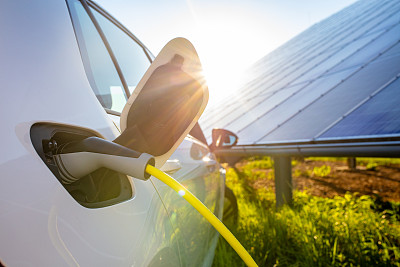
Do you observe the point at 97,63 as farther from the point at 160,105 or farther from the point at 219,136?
the point at 219,136

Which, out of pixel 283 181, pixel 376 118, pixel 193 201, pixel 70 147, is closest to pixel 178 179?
pixel 193 201

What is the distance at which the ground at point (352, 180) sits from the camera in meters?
4.38

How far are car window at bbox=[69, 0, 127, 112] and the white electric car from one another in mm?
264

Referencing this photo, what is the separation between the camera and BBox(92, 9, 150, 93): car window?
1.36m

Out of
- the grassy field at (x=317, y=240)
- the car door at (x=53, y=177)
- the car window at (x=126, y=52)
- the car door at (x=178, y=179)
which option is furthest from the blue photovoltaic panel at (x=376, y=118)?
the car door at (x=53, y=177)

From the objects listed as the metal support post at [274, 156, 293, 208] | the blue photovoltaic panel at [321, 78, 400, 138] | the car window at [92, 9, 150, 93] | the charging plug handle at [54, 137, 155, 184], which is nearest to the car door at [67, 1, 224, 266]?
the car window at [92, 9, 150, 93]

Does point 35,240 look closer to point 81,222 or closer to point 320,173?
point 81,222

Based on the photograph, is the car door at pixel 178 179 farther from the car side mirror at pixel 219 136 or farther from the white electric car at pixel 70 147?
the car side mirror at pixel 219 136

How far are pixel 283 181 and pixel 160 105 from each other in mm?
3254

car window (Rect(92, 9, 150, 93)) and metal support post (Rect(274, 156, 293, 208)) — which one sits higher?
car window (Rect(92, 9, 150, 93))

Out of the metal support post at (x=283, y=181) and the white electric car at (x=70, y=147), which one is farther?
the metal support post at (x=283, y=181)

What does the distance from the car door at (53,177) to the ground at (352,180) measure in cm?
415

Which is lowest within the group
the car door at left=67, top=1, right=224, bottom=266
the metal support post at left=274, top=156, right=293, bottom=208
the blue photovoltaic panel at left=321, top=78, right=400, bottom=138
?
the metal support post at left=274, top=156, right=293, bottom=208

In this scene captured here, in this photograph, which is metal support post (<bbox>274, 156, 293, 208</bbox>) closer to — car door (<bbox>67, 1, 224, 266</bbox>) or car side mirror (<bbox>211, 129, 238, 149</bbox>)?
car side mirror (<bbox>211, 129, 238, 149</bbox>)
